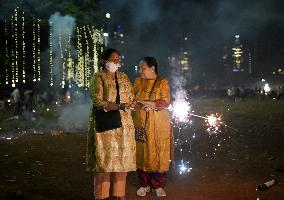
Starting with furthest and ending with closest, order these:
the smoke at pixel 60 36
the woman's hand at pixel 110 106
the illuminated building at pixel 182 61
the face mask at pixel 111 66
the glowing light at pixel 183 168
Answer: the illuminated building at pixel 182 61 < the smoke at pixel 60 36 < the glowing light at pixel 183 168 < the face mask at pixel 111 66 < the woman's hand at pixel 110 106

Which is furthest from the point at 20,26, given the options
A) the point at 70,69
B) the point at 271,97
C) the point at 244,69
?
the point at 244,69

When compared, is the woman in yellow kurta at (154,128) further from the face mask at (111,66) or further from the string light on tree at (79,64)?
the string light on tree at (79,64)

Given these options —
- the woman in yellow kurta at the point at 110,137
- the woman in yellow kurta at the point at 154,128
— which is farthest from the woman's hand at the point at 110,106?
the woman in yellow kurta at the point at 154,128

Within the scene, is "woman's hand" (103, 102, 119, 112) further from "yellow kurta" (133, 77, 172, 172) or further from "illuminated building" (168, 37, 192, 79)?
"illuminated building" (168, 37, 192, 79)

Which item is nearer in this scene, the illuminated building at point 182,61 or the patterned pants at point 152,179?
the patterned pants at point 152,179

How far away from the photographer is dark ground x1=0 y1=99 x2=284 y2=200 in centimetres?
691

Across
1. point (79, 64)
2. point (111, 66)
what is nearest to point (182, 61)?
point (79, 64)

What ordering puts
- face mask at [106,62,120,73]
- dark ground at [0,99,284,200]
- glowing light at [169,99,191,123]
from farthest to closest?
glowing light at [169,99,191,123]
dark ground at [0,99,284,200]
face mask at [106,62,120,73]

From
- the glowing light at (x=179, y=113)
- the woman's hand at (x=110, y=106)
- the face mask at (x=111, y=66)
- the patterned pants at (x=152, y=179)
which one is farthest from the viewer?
the glowing light at (x=179, y=113)

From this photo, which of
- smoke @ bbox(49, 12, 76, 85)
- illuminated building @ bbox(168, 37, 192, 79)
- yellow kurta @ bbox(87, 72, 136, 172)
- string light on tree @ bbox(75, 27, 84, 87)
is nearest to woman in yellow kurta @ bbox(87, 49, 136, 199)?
yellow kurta @ bbox(87, 72, 136, 172)

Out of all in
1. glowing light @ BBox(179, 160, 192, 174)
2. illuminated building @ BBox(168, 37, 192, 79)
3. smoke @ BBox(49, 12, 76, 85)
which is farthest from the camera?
illuminated building @ BBox(168, 37, 192, 79)

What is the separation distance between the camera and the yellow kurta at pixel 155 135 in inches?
259

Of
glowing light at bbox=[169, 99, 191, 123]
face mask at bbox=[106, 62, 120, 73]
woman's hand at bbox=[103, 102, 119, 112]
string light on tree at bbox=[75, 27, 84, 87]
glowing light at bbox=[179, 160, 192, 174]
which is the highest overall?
string light on tree at bbox=[75, 27, 84, 87]

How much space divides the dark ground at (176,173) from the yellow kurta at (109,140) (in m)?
1.47
